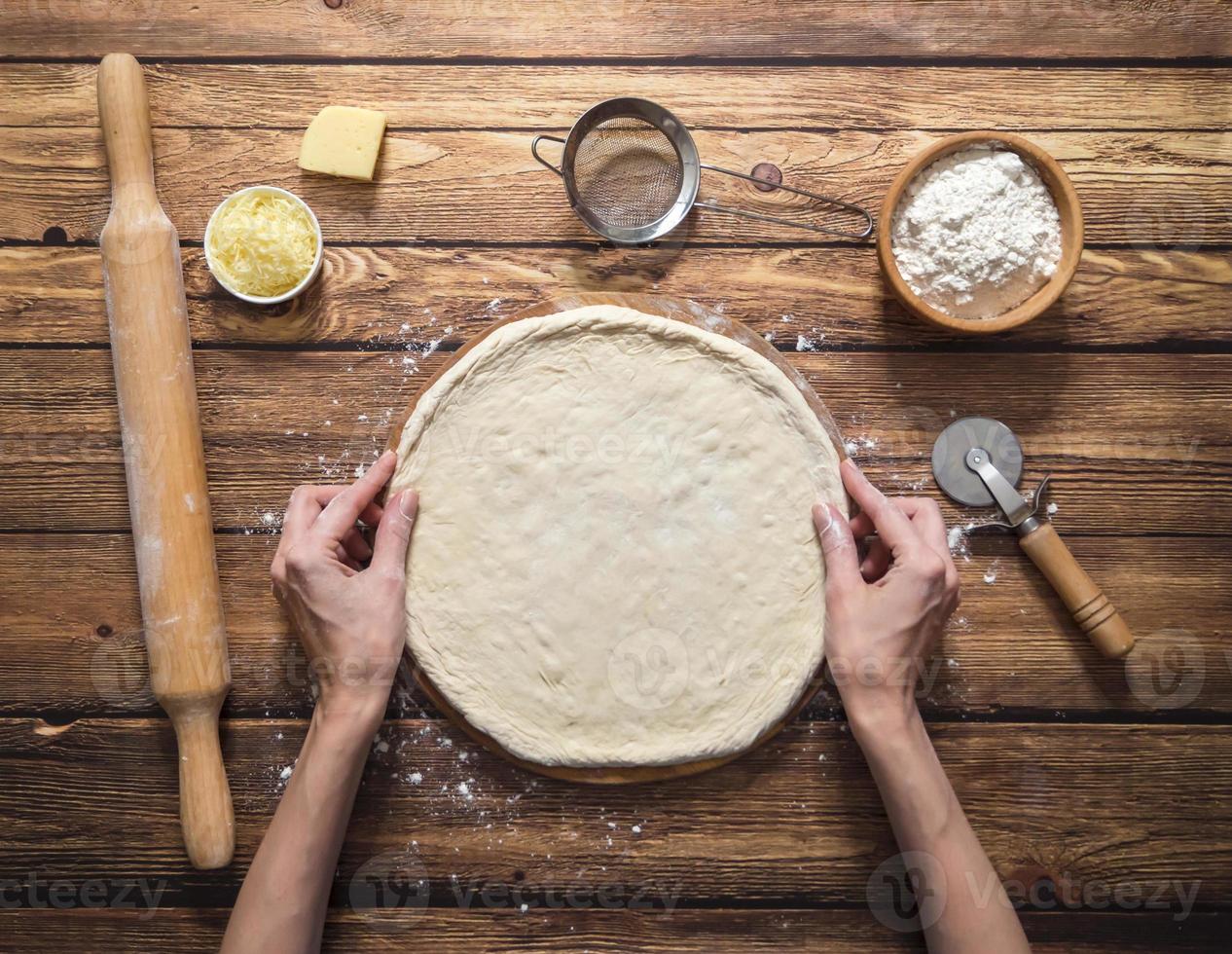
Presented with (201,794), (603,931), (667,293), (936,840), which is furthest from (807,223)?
(201,794)

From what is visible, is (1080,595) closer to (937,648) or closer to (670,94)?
(937,648)

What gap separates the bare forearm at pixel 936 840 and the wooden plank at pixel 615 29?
56.0 inches

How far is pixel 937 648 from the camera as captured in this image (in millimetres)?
1707

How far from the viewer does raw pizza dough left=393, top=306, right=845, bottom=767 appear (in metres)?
1.55

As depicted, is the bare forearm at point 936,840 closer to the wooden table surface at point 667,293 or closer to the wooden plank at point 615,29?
the wooden table surface at point 667,293

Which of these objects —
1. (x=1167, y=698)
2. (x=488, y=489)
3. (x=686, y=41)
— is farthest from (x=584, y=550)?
(x=1167, y=698)

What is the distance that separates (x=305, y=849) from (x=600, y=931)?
2.02ft

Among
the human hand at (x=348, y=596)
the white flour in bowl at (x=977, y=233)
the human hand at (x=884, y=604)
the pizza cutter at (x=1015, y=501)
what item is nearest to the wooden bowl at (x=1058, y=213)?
the white flour in bowl at (x=977, y=233)

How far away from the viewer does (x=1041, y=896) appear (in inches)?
66.1

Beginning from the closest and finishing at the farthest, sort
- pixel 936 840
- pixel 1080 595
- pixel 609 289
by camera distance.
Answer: pixel 936 840 → pixel 1080 595 → pixel 609 289

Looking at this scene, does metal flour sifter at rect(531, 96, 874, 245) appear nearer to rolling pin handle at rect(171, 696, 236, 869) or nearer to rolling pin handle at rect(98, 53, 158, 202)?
rolling pin handle at rect(98, 53, 158, 202)

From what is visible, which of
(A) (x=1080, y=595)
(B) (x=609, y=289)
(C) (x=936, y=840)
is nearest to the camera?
Answer: (C) (x=936, y=840)

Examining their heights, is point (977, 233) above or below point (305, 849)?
above

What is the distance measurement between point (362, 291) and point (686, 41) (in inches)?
34.5
